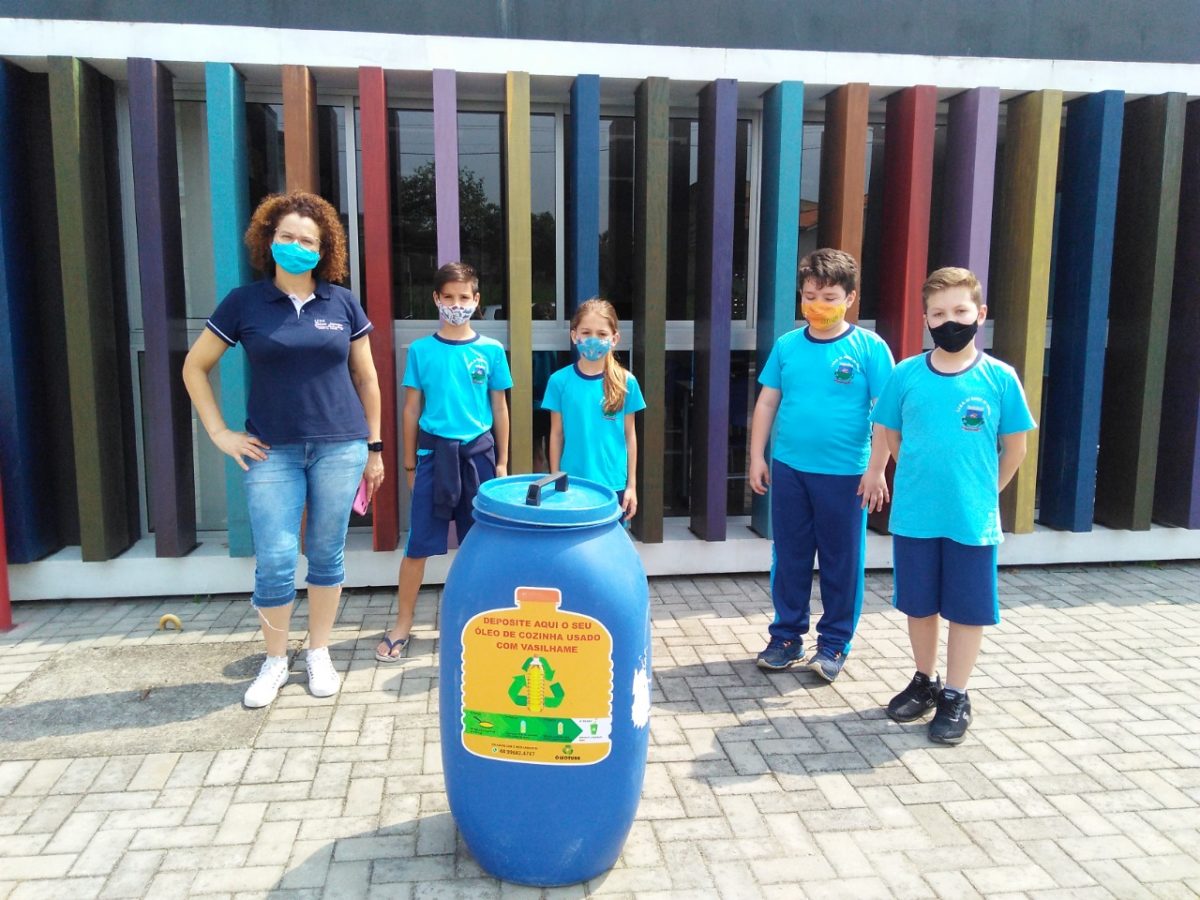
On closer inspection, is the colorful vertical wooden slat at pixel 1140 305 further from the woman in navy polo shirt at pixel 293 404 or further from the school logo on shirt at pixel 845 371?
the woman in navy polo shirt at pixel 293 404

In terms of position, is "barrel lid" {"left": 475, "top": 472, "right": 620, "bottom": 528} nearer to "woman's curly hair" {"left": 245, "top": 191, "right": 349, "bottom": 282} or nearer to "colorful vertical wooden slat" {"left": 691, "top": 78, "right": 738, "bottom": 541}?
"woman's curly hair" {"left": 245, "top": 191, "right": 349, "bottom": 282}

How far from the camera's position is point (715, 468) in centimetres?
543

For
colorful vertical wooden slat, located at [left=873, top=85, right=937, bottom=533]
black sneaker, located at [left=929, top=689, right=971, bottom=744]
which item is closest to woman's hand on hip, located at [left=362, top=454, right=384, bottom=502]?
black sneaker, located at [left=929, top=689, right=971, bottom=744]

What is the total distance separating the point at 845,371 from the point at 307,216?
2423 mm

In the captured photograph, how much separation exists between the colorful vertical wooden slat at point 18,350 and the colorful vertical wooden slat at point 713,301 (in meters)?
3.88

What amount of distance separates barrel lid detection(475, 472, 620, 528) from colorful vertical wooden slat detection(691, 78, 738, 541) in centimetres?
271

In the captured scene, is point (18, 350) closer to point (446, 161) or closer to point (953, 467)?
point (446, 161)

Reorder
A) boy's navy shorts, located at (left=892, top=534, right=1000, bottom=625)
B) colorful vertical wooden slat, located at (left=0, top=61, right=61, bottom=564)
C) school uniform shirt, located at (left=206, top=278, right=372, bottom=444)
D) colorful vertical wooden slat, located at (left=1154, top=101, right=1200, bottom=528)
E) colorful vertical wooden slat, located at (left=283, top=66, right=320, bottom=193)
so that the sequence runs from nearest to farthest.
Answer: boy's navy shorts, located at (left=892, top=534, right=1000, bottom=625) < school uniform shirt, located at (left=206, top=278, right=372, bottom=444) < colorful vertical wooden slat, located at (left=0, top=61, right=61, bottom=564) < colorful vertical wooden slat, located at (left=283, top=66, right=320, bottom=193) < colorful vertical wooden slat, located at (left=1154, top=101, right=1200, bottom=528)

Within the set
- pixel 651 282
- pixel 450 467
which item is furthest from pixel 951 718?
pixel 651 282

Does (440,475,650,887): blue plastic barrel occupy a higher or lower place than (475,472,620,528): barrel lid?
lower

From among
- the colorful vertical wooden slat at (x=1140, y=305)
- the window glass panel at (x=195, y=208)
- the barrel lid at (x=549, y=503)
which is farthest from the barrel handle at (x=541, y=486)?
the colorful vertical wooden slat at (x=1140, y=305)

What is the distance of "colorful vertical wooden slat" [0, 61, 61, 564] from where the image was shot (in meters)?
4.64

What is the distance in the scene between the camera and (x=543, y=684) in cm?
240

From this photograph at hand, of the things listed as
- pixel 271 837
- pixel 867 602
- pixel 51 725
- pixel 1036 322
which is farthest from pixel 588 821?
pixel 1036 322
